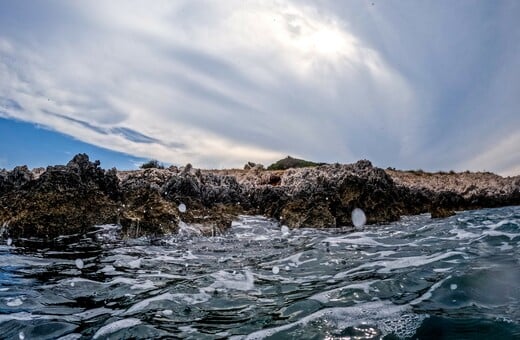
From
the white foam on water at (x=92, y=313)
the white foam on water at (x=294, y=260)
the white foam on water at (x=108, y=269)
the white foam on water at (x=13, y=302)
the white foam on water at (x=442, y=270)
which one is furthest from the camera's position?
the white foam on water at (x=294, y=260)

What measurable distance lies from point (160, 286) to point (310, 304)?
2314 mm

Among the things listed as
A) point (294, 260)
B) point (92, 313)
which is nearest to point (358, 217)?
point (294, 260)

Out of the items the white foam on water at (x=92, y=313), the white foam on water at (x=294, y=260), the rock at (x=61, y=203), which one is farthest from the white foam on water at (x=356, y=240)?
the rock at (x=61, y=203)

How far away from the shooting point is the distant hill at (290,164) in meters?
34.9

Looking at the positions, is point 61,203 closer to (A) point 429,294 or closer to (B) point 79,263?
(B) point 79,263

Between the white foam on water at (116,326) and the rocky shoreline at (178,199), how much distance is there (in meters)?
6.21

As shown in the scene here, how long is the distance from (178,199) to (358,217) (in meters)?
6.58

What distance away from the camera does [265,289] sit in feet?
17.5

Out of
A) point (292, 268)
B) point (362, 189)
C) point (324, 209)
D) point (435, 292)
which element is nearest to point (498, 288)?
point (435, 292)

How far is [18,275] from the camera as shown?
589 centimetres

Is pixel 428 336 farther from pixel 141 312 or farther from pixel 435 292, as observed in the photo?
pixel 141 312

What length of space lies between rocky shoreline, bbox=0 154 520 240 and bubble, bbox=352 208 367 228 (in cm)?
16

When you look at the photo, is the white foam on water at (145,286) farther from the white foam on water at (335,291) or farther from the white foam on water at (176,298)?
the white foam on water at (335,291)

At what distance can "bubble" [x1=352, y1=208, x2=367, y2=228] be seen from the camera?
1350cm
